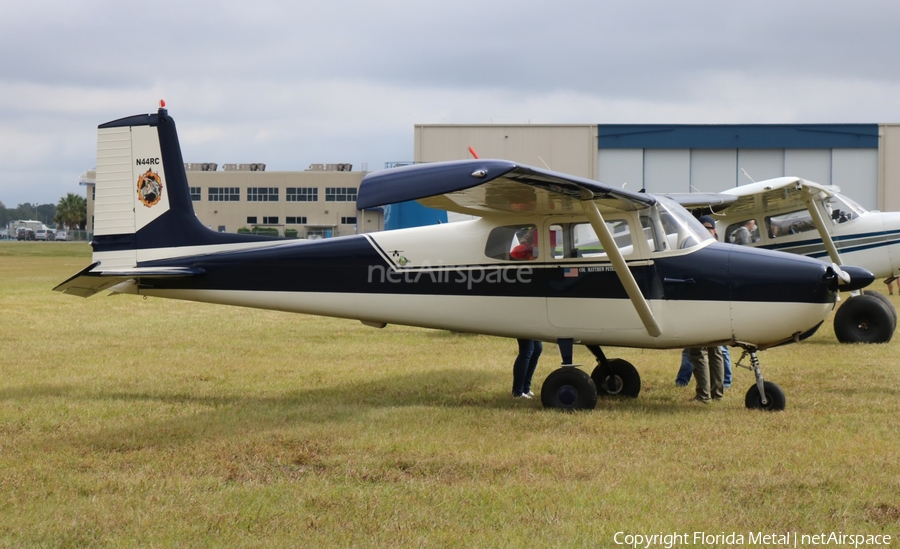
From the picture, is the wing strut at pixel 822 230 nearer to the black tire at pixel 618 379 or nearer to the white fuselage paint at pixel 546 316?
the black tire at pixel 618 379

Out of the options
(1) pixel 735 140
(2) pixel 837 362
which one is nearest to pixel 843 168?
(1) pixel 735 140

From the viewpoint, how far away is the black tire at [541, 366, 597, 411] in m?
8.81

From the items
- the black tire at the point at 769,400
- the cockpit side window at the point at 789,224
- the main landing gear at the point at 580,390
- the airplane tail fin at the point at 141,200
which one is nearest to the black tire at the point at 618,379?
the main landing gear at the point at 580,390

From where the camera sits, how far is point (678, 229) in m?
8.97

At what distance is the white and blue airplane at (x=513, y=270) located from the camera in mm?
8555

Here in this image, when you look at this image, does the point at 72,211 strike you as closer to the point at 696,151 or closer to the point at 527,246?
the point at 696,151

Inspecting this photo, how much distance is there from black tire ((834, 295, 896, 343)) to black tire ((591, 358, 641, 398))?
19.7 feet

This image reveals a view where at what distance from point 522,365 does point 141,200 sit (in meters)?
4.47

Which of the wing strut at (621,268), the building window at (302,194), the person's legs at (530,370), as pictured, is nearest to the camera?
the wing strut at (621,268)

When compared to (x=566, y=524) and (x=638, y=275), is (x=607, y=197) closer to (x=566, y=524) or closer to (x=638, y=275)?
(x=638, y=275)

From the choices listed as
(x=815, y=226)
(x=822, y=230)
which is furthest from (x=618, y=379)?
(x=815, y=226)

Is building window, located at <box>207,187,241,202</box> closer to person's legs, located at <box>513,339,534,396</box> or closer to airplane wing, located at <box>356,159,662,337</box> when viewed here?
person's legs, located at <box>513,339,534,396</box>

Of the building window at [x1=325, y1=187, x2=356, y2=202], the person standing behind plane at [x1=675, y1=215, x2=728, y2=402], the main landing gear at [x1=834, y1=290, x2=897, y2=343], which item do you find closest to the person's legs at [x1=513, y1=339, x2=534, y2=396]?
the person standing behind plane at [x1=675, y1=215, x2=728, y2=402]

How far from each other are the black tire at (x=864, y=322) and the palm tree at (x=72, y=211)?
125 meters
